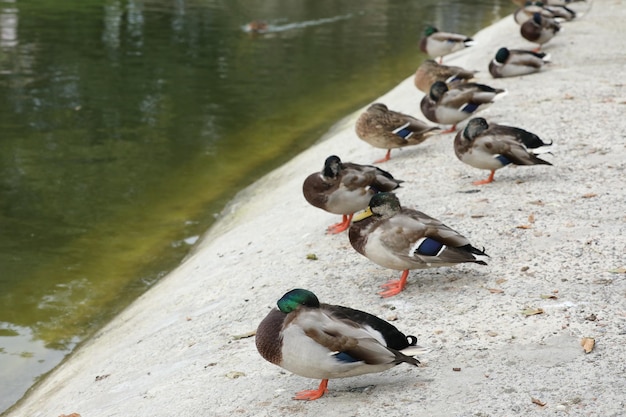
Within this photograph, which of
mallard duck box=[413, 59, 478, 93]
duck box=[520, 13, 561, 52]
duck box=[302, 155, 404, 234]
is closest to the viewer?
duck box=[302, 155, 404, 234]

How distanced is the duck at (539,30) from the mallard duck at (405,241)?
14.3 m

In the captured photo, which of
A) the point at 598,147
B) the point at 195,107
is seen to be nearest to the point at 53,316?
the point at 598,147

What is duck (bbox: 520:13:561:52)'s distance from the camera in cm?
2103

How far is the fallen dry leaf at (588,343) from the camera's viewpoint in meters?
6.54

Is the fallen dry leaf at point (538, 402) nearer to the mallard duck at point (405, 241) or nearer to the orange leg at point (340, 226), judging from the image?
the mallard duck at point (405, 241)

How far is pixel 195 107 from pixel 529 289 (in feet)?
49.5

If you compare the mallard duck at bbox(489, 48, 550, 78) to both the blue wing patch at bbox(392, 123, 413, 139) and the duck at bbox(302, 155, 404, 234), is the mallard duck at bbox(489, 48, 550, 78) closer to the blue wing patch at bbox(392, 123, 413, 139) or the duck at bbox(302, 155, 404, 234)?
the blue wing patch at bbox(392, 123, 413, 139)

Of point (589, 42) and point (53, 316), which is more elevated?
point (589, 42)

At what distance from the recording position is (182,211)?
595 inches

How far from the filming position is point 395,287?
8109mm

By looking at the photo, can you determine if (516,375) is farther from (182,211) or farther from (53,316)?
(182,211)

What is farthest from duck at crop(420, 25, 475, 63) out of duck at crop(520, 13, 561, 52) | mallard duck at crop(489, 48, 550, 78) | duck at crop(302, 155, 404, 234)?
duck at crop(302, 155, 404, 234)

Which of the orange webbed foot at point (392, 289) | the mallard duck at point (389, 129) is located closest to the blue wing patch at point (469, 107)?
the mallard duck at point (389, 129)

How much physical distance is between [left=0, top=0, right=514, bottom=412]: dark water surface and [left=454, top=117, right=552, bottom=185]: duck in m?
4.67
